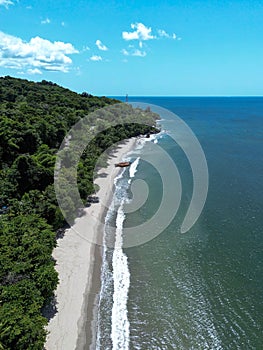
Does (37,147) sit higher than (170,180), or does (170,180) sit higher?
(37,147)

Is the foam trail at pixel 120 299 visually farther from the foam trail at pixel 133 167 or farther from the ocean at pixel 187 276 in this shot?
the foam trail at pixel 133 167

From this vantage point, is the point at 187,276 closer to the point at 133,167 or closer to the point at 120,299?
the point at 120,299

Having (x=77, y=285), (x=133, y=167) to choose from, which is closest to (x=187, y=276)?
(x=77, y=285)

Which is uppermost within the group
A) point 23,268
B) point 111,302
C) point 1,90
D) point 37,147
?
point 1,90

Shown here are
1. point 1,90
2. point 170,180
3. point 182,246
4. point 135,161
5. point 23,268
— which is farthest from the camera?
point 1,90

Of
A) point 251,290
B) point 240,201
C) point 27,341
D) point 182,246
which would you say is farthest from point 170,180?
point 27,341

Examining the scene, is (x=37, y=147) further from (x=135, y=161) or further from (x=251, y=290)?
(x=251, y=290)

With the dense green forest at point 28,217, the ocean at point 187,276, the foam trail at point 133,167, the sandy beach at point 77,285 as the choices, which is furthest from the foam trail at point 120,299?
the foam trail at point 133,167
